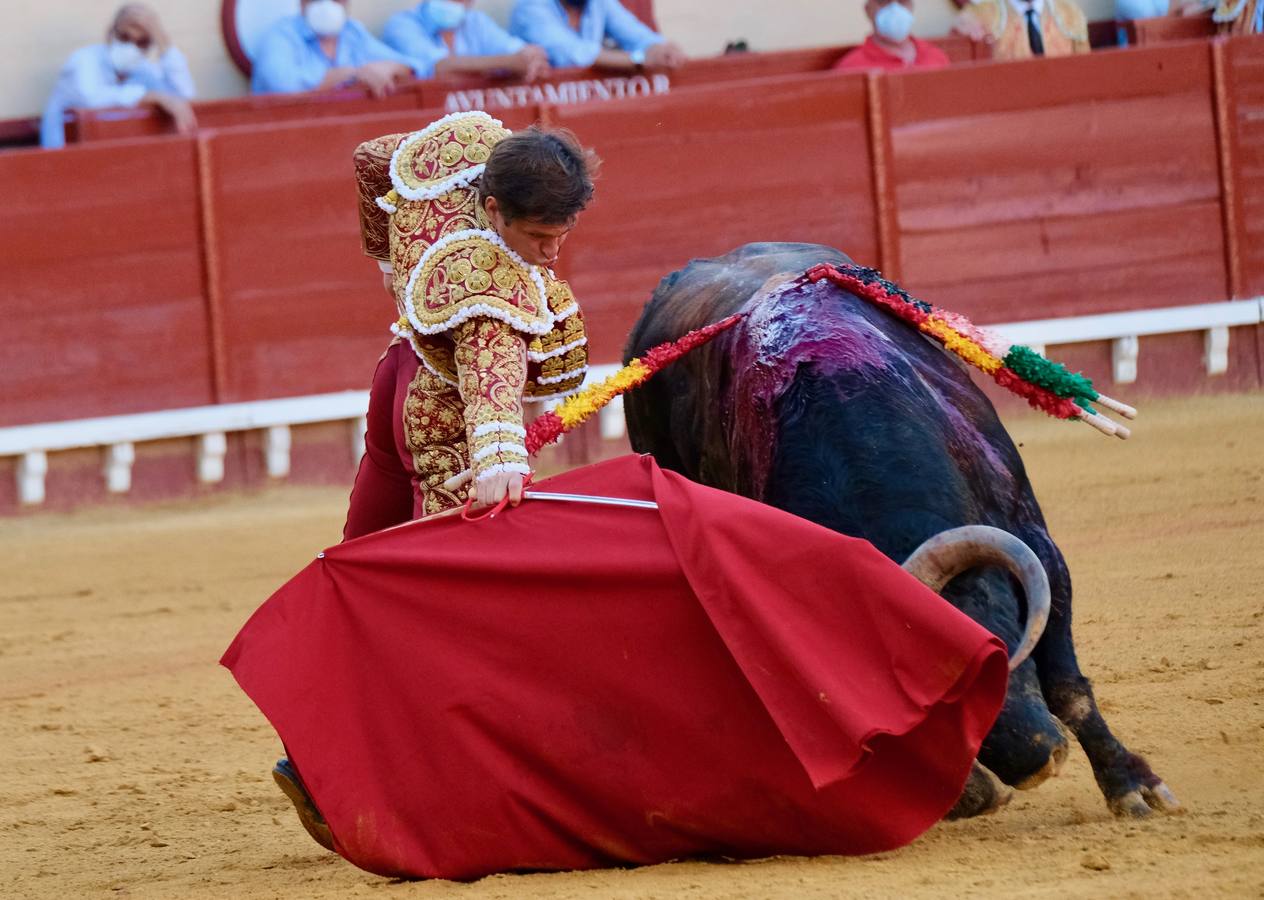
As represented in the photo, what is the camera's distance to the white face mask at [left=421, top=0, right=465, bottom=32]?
7.88m

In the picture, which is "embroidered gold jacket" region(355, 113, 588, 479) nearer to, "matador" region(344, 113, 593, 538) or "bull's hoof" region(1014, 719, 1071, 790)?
"matador" region(344, 113, 593, 538)

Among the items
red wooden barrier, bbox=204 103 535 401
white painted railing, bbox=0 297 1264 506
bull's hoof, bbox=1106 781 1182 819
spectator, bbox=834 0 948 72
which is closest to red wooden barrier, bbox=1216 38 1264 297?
white painted railing, bbox=0 297 1264 506

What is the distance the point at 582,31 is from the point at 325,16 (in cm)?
110

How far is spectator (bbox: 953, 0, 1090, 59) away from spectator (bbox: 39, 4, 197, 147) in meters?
3.32

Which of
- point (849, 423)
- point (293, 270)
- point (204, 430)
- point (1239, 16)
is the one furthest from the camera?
point (1239, 16)

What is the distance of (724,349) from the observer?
3527mm

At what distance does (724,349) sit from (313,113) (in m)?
4.36

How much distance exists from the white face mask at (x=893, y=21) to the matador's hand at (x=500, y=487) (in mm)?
5615

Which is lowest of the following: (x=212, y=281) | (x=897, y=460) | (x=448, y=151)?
(x=897, y=460)

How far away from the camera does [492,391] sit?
8.87 ft

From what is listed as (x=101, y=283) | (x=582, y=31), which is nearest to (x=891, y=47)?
(x=582, y=31)

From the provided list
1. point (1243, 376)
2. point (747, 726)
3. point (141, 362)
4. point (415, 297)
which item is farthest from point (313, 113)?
point (747, 726)

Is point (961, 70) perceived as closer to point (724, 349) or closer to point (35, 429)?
point (35, 429)

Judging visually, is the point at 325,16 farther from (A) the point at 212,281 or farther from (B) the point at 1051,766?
(B) the point at 1051,766
